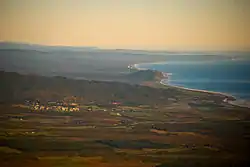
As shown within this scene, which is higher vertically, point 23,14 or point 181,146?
point 23,14

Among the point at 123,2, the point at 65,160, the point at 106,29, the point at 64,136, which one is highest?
the point at 123,2

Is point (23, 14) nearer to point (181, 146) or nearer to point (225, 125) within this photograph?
point (181, 146)

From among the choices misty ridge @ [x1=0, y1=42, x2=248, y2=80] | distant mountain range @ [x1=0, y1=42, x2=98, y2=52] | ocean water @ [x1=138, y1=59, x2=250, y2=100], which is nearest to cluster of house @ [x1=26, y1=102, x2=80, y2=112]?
misty ridge @ [x1=0, y1=42, x2=248, y2=80]

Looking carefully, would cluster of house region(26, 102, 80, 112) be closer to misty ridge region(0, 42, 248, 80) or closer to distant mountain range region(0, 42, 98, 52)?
misty ridge region(0, 42, 248, 80)

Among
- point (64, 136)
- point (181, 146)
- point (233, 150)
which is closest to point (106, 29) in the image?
point (64, 136)

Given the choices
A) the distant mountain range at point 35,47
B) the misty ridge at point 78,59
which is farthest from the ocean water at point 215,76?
the distant mountain range at point 35,47

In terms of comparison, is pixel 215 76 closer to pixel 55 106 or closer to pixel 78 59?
pixel 78 59
